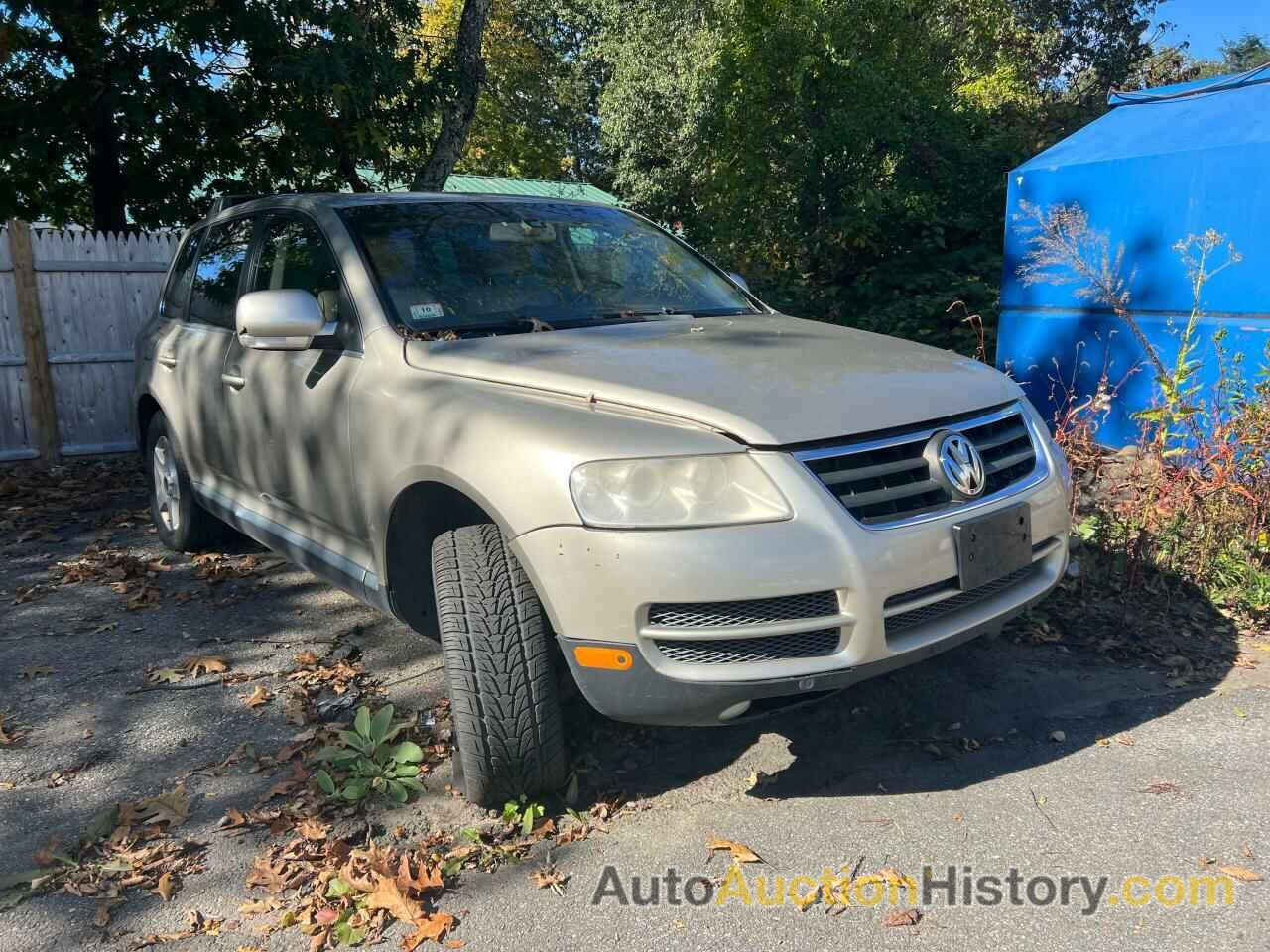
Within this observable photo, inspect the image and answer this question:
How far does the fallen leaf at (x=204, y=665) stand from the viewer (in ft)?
12.9

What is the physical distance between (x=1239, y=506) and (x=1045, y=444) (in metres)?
1.78

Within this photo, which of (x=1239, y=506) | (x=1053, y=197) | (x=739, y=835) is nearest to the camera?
(x=739, y=835)

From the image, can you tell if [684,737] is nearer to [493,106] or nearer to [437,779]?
[437,779]

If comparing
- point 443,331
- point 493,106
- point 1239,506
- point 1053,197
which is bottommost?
point 1239,506

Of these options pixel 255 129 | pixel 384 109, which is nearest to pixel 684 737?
pixel 384 109

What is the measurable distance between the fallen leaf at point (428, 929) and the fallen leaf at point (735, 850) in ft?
2.33

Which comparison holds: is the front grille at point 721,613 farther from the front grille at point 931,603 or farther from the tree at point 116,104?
the tree at point 116,104

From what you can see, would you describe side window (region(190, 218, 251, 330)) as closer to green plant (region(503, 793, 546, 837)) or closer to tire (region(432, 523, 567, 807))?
tire (region(432, 523, 567, 807))

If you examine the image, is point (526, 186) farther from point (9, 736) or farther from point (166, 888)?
point (166, 888)

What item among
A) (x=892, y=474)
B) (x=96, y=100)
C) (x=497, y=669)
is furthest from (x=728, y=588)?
(x=96, y=100)

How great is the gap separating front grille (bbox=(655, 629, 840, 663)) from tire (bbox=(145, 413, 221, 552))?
3.33m

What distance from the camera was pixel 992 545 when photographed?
8.93 feet

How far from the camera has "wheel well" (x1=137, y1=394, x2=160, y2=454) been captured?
523 centimetres

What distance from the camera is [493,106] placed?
83.9 feet
